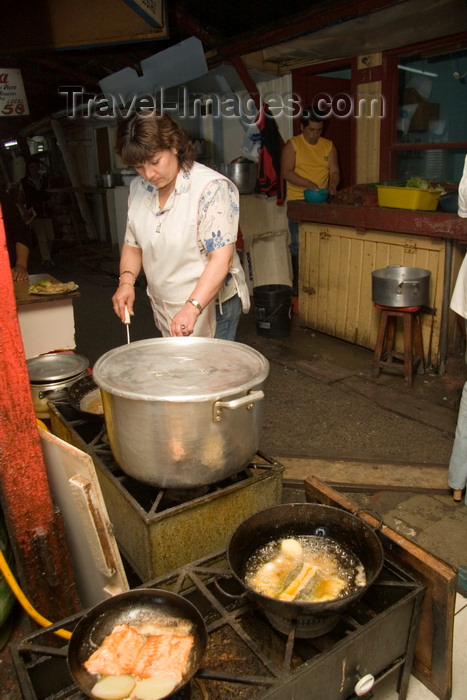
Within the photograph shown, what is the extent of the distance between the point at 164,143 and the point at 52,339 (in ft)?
7.75

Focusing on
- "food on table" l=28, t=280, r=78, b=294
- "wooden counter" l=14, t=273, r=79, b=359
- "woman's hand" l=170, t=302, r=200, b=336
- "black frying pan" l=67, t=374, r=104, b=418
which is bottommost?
"black frying pan" l=67, t=374, r=104, b=418

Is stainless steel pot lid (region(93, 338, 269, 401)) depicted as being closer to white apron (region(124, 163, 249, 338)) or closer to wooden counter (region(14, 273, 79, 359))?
white apron (region(124, 163, 249, 338))

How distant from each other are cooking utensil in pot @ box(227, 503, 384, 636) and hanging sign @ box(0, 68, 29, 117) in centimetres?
924

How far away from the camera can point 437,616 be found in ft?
6.78

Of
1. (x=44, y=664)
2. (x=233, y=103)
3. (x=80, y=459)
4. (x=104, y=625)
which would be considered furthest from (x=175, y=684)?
(x=233, y=103)

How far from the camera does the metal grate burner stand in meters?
1.74

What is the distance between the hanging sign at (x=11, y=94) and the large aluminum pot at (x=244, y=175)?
12.6 feet

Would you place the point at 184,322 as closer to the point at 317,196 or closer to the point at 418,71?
the point at 317,196

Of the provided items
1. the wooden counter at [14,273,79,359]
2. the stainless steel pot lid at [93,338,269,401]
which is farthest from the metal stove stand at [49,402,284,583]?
the wooden counter at [14,273,79,359]

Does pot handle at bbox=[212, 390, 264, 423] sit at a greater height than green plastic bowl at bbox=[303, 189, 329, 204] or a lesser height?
lesser

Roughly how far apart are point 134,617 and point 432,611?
112 cm

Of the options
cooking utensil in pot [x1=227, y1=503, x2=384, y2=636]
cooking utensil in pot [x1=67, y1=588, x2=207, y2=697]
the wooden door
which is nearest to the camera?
cooking utensil in pot [x1=67, y1=588, x2=207, y2=697]

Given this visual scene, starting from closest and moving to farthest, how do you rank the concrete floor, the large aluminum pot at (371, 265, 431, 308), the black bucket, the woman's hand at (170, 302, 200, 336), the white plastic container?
the woman's hand at (170, 302, 200, 336) < the concrete floor < the large aluminum pot at (371, 265, 431, 308) < the black bucket < the white plastic container

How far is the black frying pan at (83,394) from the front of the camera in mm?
3191
